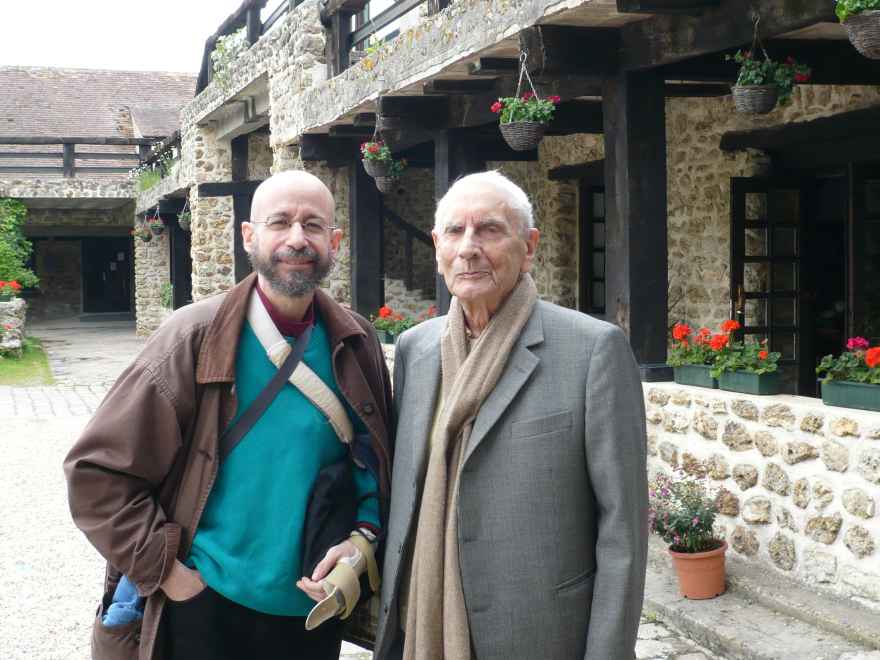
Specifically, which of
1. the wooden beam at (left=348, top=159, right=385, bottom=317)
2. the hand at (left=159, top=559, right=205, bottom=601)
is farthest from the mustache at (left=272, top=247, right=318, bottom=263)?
the wooden beam at (left=348, top=159, right=385, bottom=317)

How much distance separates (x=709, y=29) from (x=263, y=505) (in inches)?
142

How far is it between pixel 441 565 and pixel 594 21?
3909 millimetres

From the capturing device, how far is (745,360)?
16.1 feet

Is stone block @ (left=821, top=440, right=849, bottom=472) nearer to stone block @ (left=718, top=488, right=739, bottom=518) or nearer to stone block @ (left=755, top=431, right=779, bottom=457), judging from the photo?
stone block @ (left=755, top=431, right=779, bottom=457)

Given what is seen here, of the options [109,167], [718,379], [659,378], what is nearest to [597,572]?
[718,379]

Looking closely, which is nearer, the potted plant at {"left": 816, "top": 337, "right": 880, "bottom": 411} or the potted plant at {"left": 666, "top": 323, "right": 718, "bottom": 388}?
the potted plant at {"left": 816, "top": 337, "right": 880, "bottom": 411}

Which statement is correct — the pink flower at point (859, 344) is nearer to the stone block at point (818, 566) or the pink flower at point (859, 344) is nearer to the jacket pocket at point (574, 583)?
the stone block at point (818, 566)

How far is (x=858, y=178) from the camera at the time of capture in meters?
6.72

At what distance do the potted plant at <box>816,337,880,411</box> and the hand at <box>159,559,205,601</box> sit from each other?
2.90 m

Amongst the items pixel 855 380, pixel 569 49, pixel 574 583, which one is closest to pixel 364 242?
pixel 569 49

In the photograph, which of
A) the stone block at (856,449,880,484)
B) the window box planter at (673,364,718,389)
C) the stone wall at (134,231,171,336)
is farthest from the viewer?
the stone wall at (134,231,171,336)

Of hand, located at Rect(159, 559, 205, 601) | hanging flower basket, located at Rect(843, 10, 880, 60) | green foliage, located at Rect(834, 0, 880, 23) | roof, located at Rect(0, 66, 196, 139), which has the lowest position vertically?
hand, located at Rect(159, 559, 205, 601)

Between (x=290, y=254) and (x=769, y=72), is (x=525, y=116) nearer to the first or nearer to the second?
(x=769, y=72)

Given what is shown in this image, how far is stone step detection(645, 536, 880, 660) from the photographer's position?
3.95 meters
